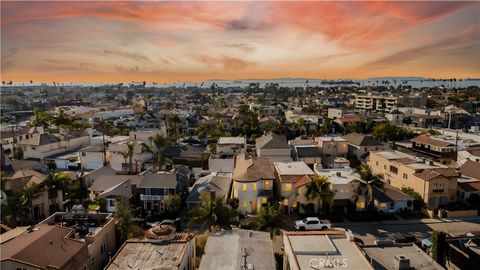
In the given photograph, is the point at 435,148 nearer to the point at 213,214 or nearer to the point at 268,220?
the point at 268,220

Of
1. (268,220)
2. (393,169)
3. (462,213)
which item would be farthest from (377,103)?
(268,220)

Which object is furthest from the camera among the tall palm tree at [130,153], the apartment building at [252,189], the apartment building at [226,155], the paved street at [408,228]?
the apartment building at [226,155]

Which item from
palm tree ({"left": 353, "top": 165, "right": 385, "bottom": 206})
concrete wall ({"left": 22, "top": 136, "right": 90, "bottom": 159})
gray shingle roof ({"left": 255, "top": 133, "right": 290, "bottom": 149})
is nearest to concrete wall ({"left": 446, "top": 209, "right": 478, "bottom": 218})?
palm tree ({"left": 353, "top": 165, "right": 385, "bottom": 206})

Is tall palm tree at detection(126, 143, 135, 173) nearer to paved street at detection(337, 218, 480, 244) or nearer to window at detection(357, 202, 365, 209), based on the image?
paved street at detection(337, 218, 480, 244)

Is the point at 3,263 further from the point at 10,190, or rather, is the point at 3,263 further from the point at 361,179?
the point at 361,179

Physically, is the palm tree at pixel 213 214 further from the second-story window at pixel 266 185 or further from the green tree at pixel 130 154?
the green tree at pixel 130 154

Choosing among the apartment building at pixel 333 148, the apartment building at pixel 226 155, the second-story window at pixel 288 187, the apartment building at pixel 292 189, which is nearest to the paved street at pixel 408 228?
the apartment building at pixel 292 189

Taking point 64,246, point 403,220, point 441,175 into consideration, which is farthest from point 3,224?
point 441,175
